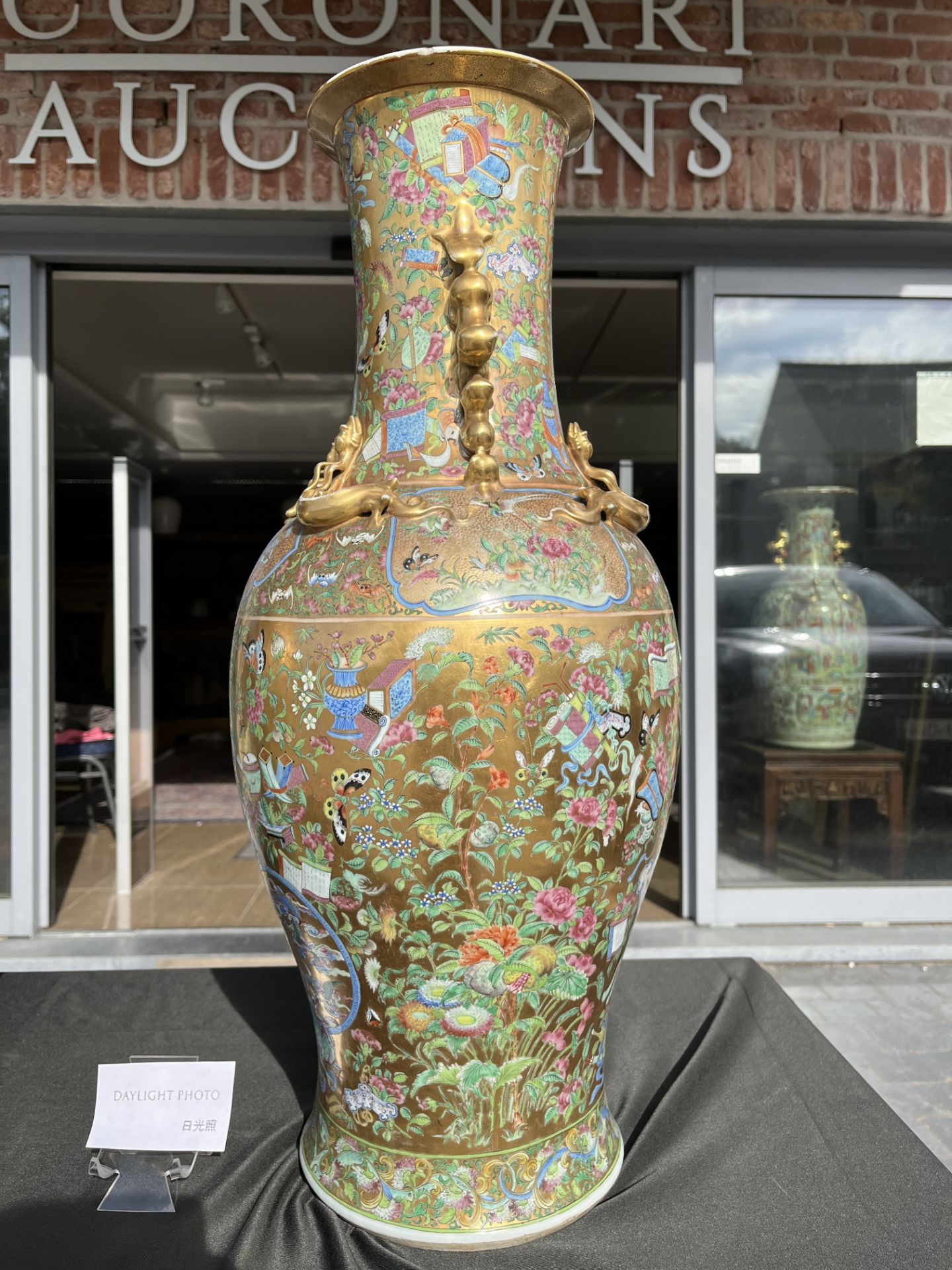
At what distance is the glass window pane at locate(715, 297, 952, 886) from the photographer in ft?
9.18

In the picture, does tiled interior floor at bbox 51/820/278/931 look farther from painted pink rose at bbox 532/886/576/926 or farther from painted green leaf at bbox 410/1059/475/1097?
painted pink rose at bbox 532/886/576/926

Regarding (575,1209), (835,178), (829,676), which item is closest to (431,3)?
(835,178)

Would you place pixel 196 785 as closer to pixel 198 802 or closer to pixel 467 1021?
pixel 198 802

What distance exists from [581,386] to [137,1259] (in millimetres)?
5054

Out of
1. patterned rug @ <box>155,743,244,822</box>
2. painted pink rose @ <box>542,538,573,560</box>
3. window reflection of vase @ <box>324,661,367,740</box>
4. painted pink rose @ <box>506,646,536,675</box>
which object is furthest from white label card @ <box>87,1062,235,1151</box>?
patterned rug @ <box>155,743,244,822</box>

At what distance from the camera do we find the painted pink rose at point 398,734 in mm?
1003

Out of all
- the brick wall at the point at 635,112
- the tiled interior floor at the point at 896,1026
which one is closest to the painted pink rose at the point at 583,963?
the tiled interior floor at the point at 896,1026

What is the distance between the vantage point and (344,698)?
102 centimetres

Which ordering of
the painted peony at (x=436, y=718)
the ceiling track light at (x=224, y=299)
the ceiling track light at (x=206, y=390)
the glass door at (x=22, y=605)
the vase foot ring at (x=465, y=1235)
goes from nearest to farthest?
A: the painted peony at (x=436, y=718) < the vase foot ring at (x=465, y=1235) < the glass door at (x=22, y=605) < the ceiling track light at (x=224, y=299) < the ceiling track light at (x=206, y=390)

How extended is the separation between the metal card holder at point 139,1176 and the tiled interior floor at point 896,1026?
4.56 feet

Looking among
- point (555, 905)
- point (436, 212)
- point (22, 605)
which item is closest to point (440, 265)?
point (436, 212)

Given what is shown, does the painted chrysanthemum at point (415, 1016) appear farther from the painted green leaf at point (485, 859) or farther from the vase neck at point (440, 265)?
the vase neck at point (440, 265)

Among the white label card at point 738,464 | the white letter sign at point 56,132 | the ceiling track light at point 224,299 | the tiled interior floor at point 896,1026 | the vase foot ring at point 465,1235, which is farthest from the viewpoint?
the ceiling track light at point 224,299

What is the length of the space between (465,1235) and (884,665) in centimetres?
226
